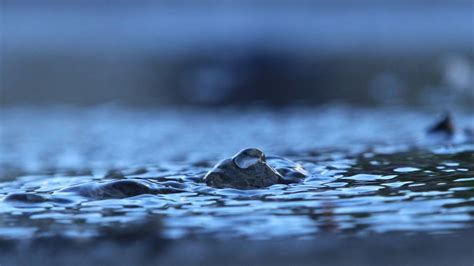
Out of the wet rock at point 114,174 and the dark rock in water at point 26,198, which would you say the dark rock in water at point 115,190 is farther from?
the wet rock at point 114,174

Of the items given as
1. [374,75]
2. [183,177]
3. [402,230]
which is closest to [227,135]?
[183,177]

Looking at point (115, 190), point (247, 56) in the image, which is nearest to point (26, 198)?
point (115, 190)

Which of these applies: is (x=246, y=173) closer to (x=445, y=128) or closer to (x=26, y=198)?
(x=26, y=198)

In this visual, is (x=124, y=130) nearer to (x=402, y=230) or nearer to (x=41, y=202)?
(x=41, y=202)

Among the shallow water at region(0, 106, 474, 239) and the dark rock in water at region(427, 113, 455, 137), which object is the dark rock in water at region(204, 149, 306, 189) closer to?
the shallow water at region(0, 106, 474, 239)

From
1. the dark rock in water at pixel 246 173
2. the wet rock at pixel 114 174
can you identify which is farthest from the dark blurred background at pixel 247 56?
the dark rock in water at pixel 246 173

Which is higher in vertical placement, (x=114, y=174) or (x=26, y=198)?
(x=114, y=174)
